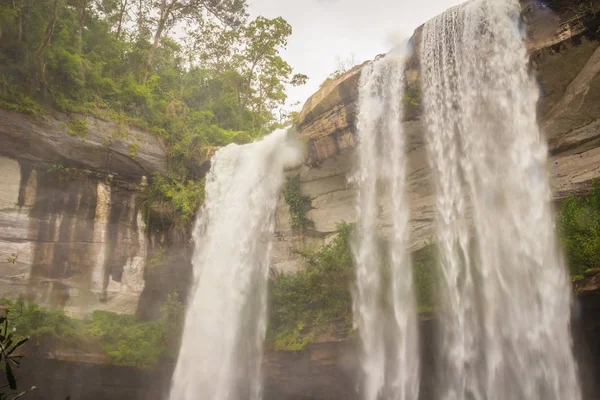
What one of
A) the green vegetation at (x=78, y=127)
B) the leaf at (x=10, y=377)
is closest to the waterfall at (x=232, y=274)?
the green vegetation at (x=78, y=127)

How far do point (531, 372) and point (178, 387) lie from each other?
34.6 ft

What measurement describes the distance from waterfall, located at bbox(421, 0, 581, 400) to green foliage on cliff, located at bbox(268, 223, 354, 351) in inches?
128

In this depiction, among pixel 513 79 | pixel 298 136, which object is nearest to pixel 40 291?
pixel 298 136

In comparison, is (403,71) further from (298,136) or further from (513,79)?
(298,136)

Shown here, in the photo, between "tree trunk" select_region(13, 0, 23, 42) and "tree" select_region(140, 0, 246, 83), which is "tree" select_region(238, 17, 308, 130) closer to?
"tree" select_region(140, 0, 246, 83)

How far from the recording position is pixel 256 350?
14359mm

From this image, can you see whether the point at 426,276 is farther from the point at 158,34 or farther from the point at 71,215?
the point at 158,34

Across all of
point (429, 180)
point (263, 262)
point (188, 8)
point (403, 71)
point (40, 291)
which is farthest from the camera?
point (188, 8)

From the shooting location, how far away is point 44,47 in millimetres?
15039

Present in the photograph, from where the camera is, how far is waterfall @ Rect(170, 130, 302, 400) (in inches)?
549

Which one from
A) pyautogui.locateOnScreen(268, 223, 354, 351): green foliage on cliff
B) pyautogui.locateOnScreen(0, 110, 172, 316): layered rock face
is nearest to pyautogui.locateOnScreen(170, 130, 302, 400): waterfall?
pyautogui.locateOnScreen(268, 223, 354, 351): green foliage on cliff

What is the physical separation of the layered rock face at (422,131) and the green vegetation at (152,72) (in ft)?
16.6

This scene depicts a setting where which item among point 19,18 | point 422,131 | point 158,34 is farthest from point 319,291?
point 158,34

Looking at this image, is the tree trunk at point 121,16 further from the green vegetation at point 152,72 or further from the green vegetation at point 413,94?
the green vegetation at point 413,94
